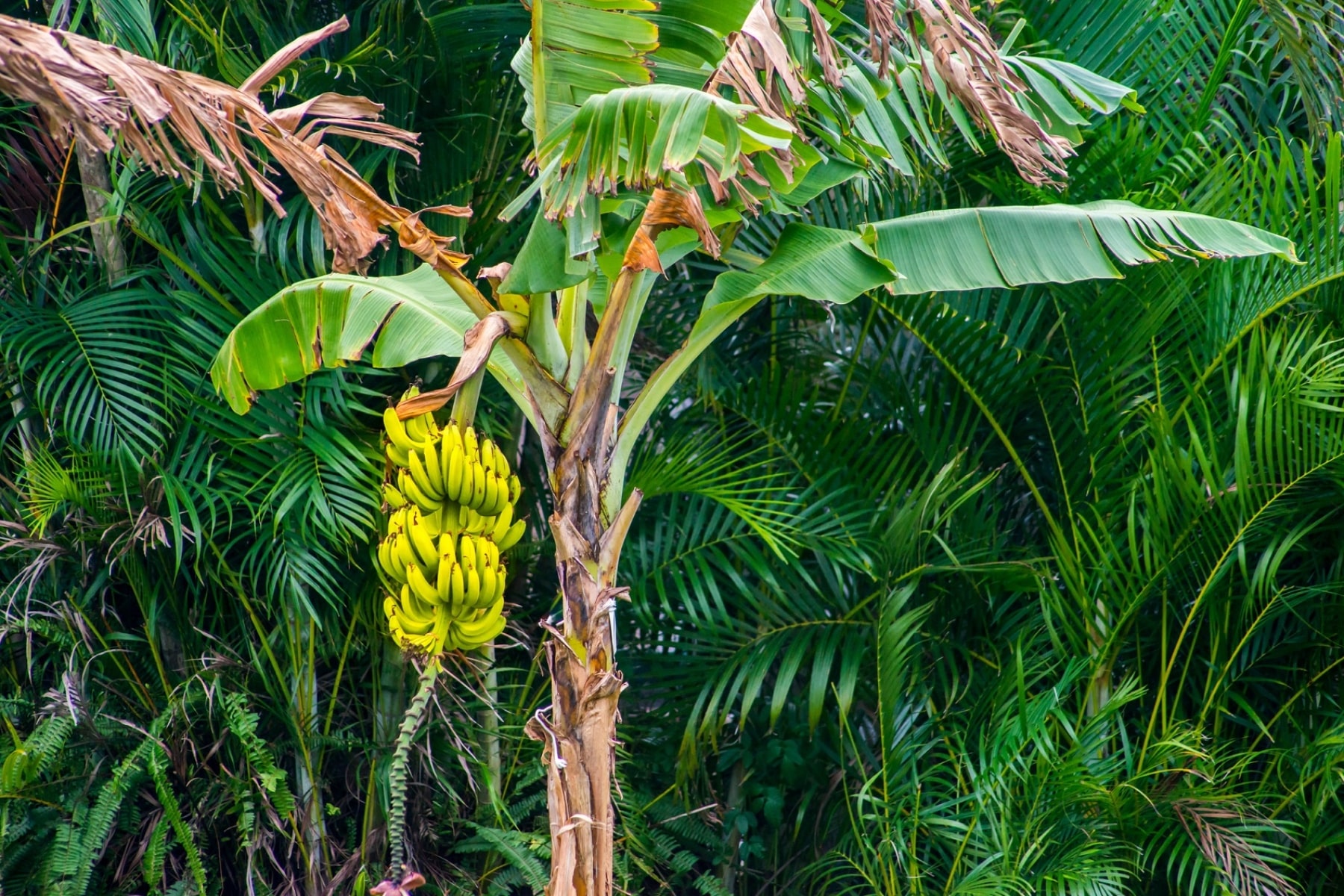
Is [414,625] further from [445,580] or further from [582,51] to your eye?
[582,51]

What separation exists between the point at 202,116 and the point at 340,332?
79 centimetres

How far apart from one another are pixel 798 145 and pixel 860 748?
2527mm

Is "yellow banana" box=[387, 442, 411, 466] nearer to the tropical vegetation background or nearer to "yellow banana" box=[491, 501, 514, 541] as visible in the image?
"yellow banana" box=[491, 501, 514, 541]

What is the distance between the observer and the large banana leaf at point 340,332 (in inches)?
109

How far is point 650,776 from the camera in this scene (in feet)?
14.1

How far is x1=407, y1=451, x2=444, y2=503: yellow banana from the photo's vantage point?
8.11 feet

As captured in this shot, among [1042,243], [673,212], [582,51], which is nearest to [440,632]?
[673,212]

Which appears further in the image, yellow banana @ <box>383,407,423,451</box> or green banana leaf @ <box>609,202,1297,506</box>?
green banana leaf @ <box>609,202,1297,506</box>

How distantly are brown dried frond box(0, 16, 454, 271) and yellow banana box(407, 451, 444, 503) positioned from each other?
454mm

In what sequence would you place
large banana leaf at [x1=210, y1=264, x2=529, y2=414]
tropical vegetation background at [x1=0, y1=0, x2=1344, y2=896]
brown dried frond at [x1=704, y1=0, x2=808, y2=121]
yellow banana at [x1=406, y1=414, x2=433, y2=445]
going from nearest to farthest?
brown dried frond at [x1=704, y1=0, x2=808, y2=121] → yellow banana at [x1=406, y1=414, x2=433, y2=445] → large banana leaf at [x1=210, y1=264, x2=529, y2=414] → tropical vegetation background at [x1=0, y1=0, x2=1344, y2=896]

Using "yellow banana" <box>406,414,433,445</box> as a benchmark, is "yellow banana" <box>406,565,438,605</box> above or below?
below

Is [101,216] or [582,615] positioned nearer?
[582,615]

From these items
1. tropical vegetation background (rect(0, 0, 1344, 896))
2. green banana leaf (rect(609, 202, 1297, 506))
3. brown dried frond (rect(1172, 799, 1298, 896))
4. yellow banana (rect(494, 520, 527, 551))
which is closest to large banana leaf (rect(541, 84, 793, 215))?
green banana leaf (rect(609, 202, 1297, 506))

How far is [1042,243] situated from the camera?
9.04ft
